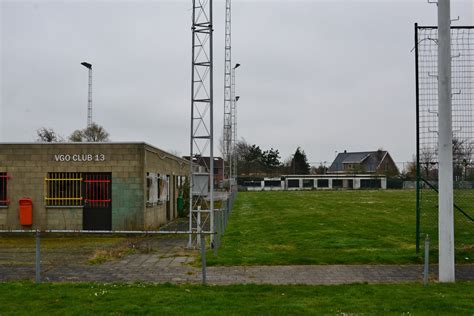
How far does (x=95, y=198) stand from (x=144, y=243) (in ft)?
12.5

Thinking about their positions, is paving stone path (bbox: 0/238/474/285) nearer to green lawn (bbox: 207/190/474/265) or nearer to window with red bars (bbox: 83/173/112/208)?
green lawn (bbox: 207/190/474/265)

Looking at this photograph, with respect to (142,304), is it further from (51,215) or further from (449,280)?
(51,215)

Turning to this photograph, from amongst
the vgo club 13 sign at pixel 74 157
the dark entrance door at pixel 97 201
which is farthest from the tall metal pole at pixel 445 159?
the vgo club 13 sign at pixel 74 157

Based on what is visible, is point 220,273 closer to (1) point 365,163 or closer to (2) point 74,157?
(2) point 74,157

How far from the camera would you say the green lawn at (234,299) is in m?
7.37

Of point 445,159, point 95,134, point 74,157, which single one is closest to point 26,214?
point 74,157

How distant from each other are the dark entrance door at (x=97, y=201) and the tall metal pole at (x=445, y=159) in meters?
12.9

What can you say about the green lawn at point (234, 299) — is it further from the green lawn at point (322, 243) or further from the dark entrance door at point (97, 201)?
the dark entrance door at point (97, 201)

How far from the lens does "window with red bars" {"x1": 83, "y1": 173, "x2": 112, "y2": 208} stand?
19.1 meters

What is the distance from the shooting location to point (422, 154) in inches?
473

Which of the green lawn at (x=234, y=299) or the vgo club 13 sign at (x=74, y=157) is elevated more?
the vgo club 13 sign at (x=74, y=157)

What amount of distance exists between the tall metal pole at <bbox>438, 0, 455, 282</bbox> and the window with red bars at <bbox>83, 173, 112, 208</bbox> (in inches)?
512

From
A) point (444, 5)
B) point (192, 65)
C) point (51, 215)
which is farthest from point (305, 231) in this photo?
point (444, 5)

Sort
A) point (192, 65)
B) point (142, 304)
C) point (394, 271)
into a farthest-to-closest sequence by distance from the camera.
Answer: point (192, 65), point (394, 271), point (142, 304)
